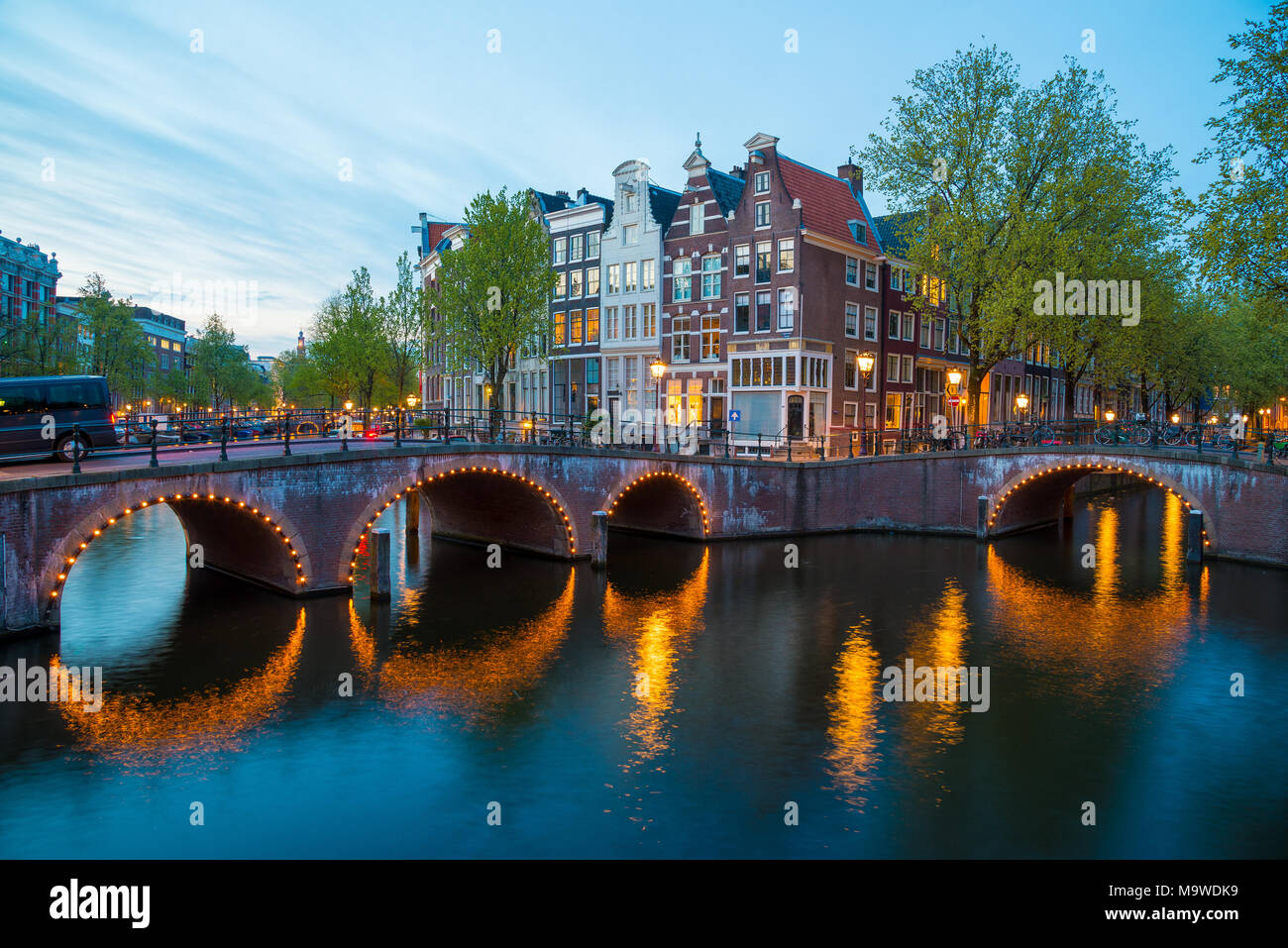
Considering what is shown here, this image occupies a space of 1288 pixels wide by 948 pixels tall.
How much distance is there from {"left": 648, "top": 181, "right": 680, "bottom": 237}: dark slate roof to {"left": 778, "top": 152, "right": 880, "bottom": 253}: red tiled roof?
861 cm

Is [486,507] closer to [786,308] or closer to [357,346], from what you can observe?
[786,308]

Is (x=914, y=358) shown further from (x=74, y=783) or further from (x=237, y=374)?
(x=237, y=374)

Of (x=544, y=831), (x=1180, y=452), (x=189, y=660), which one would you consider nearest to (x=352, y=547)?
(x=189, y=660)

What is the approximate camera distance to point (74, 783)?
41.1 ft

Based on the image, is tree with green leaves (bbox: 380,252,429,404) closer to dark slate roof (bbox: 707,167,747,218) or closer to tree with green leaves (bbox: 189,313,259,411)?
dark slate roof (bbox: 707,167,747,218)

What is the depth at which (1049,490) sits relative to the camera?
4016 centimetres

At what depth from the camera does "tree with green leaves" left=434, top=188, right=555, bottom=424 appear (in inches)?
1784

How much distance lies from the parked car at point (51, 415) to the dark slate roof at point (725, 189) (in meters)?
34.2

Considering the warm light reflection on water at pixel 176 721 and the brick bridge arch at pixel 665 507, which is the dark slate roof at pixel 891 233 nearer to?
the brick bridge arch at pixel 665 507

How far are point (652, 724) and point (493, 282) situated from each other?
3472cm

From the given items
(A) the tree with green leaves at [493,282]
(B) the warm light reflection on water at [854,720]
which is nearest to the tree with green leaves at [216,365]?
(A) the tree with green leaves at [493,282]

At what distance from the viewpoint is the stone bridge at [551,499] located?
61.1 ft

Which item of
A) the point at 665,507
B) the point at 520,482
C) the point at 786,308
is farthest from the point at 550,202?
the point at 520,482
